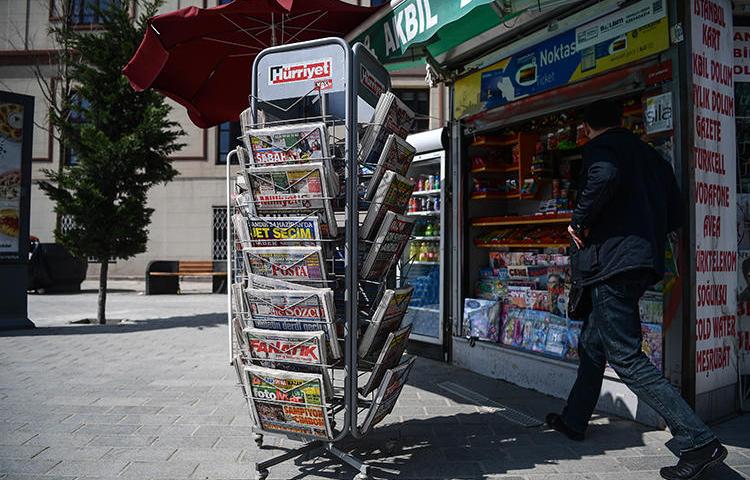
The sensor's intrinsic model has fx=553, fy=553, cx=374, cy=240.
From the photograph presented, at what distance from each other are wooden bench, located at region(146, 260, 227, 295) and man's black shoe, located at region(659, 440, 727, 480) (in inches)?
529

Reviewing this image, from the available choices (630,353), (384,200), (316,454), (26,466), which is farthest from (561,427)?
(26,466)

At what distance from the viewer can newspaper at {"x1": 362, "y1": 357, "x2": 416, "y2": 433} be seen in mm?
3082

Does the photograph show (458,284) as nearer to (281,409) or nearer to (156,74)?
(281,409)

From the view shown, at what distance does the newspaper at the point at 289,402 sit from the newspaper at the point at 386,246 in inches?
26.7

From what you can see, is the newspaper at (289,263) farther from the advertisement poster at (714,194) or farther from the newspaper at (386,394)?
the advertisement poster at (714,194)

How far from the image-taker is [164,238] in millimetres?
18594

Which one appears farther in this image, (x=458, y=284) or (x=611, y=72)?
(x=458, y=284)

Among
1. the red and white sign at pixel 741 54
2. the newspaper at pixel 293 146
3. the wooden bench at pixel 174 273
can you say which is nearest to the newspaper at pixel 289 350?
the newspaper at pixel 293 146

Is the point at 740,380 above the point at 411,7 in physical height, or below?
below

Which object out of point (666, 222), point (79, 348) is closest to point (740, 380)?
point (666, 222)

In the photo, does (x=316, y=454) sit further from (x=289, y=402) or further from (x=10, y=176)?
(x=10, y=176)

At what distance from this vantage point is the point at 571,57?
4578 mm

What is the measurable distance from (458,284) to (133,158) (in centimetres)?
608

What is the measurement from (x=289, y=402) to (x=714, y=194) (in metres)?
3.22
